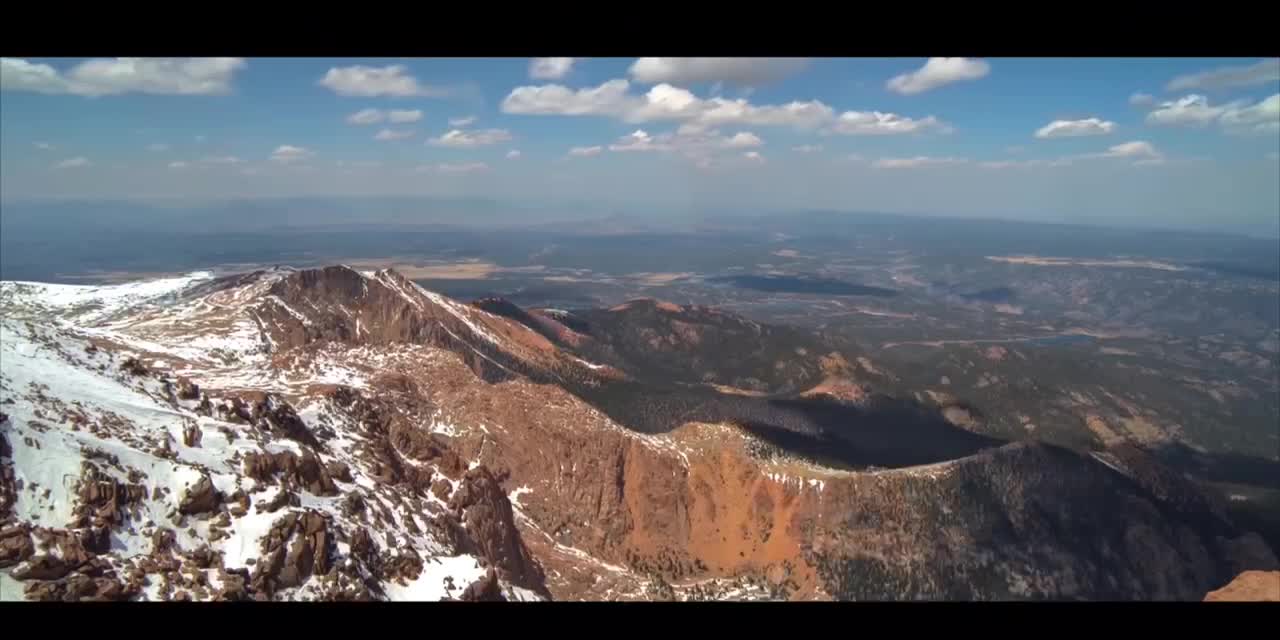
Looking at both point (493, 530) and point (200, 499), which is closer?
point (200, 499)

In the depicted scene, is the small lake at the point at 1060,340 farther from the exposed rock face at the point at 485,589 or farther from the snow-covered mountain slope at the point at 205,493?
the exposed rock face at the point at 485,589

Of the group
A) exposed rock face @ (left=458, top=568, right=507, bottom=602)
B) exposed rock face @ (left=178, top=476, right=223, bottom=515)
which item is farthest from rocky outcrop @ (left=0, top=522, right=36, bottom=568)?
exposed rock face @ (left=458, top=568, right=507, bottom=602)

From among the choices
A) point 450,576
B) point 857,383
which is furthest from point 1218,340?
point 450,576

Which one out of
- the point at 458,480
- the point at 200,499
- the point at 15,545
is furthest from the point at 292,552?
the point at 458,480

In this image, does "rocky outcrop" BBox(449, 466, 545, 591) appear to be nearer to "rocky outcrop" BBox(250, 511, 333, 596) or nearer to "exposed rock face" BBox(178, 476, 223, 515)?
"rocky outcrop" BBox(250, 511, 333, 596)

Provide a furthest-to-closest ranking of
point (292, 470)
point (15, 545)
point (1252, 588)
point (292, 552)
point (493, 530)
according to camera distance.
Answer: point (493, 530), point (292, 470), point (1252, 588), point (292, 552), point (15, 545)

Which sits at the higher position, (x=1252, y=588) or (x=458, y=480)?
(x=458, y=480)

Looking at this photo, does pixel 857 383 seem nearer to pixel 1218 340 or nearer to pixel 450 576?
pixel 450 576

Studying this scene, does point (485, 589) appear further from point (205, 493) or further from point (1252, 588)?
point (1252, 588)

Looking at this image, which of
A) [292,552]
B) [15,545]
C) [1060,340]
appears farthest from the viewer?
[1060,340]
